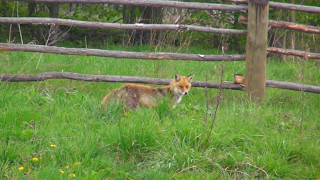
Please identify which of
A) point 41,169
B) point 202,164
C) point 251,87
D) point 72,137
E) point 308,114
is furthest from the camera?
point 251,87

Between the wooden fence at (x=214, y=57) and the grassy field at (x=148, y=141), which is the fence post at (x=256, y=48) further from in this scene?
the grassy field at (x=148, y=141)

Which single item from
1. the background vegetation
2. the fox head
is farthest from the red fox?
the background vegetation

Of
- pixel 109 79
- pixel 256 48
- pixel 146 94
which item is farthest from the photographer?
pixel 109 79

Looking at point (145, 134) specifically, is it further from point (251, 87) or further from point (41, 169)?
point (251, 87)

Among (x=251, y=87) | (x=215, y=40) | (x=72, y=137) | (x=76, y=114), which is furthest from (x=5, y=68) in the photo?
(x=215, y=40)

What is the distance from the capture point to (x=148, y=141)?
202 inches

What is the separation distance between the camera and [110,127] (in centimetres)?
545

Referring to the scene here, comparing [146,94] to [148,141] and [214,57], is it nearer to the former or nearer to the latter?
[214,57]

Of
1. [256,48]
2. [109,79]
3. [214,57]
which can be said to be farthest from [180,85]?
[256,48]

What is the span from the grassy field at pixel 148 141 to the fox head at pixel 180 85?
0.54 m

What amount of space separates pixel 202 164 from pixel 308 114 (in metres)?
2.84

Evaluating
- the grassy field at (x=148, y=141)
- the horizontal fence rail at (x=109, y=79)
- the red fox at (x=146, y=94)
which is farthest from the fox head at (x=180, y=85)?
the grassy field at (x=148, y=141)

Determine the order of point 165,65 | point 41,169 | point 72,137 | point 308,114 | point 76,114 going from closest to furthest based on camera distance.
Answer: point 41,169 < point 72,137 < point 76,114 < point 308,114 < point 165,65

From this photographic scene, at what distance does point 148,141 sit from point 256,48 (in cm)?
321
